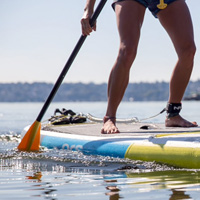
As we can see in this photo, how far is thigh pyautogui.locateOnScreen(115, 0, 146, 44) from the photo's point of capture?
5.00m

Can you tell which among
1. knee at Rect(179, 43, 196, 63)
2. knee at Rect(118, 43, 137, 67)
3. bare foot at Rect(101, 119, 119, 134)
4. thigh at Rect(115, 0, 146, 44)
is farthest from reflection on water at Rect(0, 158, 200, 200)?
knee at Rect(179, 43, 196, 63)

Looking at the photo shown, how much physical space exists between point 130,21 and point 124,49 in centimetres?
27

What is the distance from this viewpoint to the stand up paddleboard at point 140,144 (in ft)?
13.1

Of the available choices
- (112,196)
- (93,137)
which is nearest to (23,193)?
(112,196)

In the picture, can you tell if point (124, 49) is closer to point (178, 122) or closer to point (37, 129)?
point (178, 122)

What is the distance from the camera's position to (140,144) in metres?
4.36

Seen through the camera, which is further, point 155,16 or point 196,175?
point 155,16

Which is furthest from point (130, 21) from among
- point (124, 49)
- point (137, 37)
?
point (124, 49)

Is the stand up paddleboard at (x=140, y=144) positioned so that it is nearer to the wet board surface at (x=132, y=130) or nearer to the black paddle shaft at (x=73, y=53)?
the wet board surface at (x=132, y=130)

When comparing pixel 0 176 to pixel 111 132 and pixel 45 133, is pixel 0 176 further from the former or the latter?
pixel 45 133

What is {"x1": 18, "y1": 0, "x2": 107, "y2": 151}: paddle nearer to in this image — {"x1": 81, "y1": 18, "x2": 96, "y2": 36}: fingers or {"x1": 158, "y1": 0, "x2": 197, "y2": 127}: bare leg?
{"x1": 81, "y1": 18, "x2": 96, "y2": 36}: fingers

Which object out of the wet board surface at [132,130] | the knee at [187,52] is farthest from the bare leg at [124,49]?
the knee at [187,52]

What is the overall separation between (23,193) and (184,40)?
8.33 feet

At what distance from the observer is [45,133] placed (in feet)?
19.4
